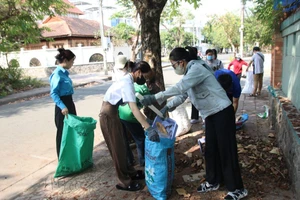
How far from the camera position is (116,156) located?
129 inches

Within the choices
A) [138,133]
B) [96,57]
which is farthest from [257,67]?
[96,57]

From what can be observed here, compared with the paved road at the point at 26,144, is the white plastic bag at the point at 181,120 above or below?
above

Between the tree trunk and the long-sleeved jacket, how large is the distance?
62.4 inches

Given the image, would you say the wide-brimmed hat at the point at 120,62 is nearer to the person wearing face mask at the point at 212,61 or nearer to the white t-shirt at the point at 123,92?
the white t-shirt at the point at 123,92

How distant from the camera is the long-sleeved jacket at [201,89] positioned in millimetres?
2740

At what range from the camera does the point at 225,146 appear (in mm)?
2904

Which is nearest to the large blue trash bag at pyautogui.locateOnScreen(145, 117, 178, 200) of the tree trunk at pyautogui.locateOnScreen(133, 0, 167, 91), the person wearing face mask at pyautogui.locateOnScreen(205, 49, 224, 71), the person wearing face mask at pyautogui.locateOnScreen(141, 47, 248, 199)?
the person wearing face mask at pyautogui.locateOnScreen(141, 47, 248, 199)

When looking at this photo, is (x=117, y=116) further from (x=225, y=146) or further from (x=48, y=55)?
(x=48, y=55)

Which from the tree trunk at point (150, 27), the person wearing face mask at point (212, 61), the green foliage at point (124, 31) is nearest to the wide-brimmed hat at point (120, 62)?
the tree trunk at point (150, 27)

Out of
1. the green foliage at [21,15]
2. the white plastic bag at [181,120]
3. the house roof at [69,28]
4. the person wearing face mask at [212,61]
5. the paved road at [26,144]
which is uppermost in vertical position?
the house roof at [69,28]

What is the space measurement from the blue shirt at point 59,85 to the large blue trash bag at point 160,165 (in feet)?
4.81

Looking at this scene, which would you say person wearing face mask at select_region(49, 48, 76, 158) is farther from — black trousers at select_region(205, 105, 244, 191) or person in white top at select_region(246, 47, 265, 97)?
person in white top at select_region(246, 47, 265, 97)

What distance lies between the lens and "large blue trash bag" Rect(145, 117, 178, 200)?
288 cm

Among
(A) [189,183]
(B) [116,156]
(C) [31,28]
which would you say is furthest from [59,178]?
(C) [31,28]
